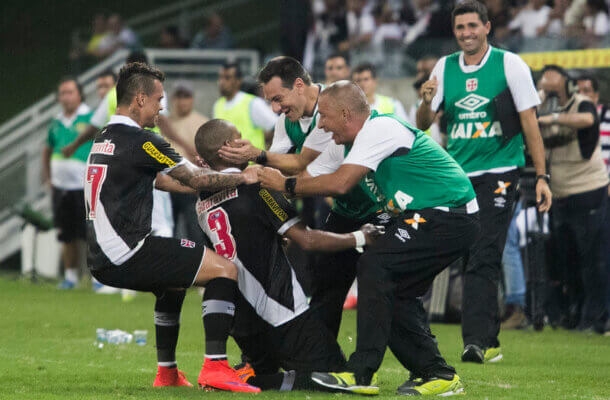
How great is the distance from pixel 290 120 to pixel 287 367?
1.73 meters

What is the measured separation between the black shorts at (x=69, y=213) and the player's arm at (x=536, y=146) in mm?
7373

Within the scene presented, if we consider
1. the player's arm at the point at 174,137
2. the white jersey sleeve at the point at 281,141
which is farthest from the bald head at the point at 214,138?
the player's arm at the point at 174,137

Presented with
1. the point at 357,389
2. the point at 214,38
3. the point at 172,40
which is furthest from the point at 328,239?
the point at 172,40

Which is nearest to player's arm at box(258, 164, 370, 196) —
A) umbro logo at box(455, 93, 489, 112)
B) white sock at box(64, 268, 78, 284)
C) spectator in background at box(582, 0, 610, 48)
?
umbro logo at box(455, 93, 489, 112)

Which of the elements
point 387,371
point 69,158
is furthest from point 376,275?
point 69,158

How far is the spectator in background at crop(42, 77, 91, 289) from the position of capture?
48.4 ft

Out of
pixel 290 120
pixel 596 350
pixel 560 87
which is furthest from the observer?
pixel 560 87

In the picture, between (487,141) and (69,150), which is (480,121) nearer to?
(487,141)

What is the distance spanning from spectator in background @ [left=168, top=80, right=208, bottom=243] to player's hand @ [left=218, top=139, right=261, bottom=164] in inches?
251

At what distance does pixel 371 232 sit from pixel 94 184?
5.27 feet

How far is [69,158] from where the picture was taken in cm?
1474

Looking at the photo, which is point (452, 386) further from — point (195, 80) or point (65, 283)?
point (195, 80)

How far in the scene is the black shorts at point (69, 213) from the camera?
48.5 ft

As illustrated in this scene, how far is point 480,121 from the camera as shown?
29.2 feet
